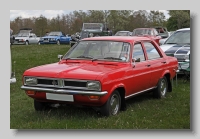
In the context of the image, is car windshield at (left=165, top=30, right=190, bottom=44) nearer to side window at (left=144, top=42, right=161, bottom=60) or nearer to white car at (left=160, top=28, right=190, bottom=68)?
white car at (left=160, top=28, right=190, bottom=68)

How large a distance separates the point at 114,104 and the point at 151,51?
204cm

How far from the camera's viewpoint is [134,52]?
6727 millimetres

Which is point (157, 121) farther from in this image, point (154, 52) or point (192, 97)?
point (154, 52)

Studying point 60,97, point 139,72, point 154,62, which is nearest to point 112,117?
point 60,97

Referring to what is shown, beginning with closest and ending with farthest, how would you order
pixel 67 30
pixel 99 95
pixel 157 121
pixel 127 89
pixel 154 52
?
1. pixel 99 95
2. pixel 157 121
3. pixel 127 89
4. pixel 154 52
5. pixel 67 30

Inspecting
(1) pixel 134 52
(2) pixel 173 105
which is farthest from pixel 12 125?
(2) pixel 173 105

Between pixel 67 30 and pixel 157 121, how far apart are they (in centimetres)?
475

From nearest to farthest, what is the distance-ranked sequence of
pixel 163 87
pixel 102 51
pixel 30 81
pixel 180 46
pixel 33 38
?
pixel 30 81
pixel 102 51
pixel 163 87
pixel 180 46
pixel 33 38

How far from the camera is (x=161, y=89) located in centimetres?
773

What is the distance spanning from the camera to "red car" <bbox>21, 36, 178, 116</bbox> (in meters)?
5.53

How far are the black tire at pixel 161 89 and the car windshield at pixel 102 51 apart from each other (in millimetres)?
1451

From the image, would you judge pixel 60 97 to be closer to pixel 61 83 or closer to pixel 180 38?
pixel 61 83

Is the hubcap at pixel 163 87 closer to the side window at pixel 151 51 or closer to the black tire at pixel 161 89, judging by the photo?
the black tire at pixel 161 89

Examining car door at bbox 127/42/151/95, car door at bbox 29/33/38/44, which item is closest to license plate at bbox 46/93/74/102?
car door at bbox 127/42/151/95
